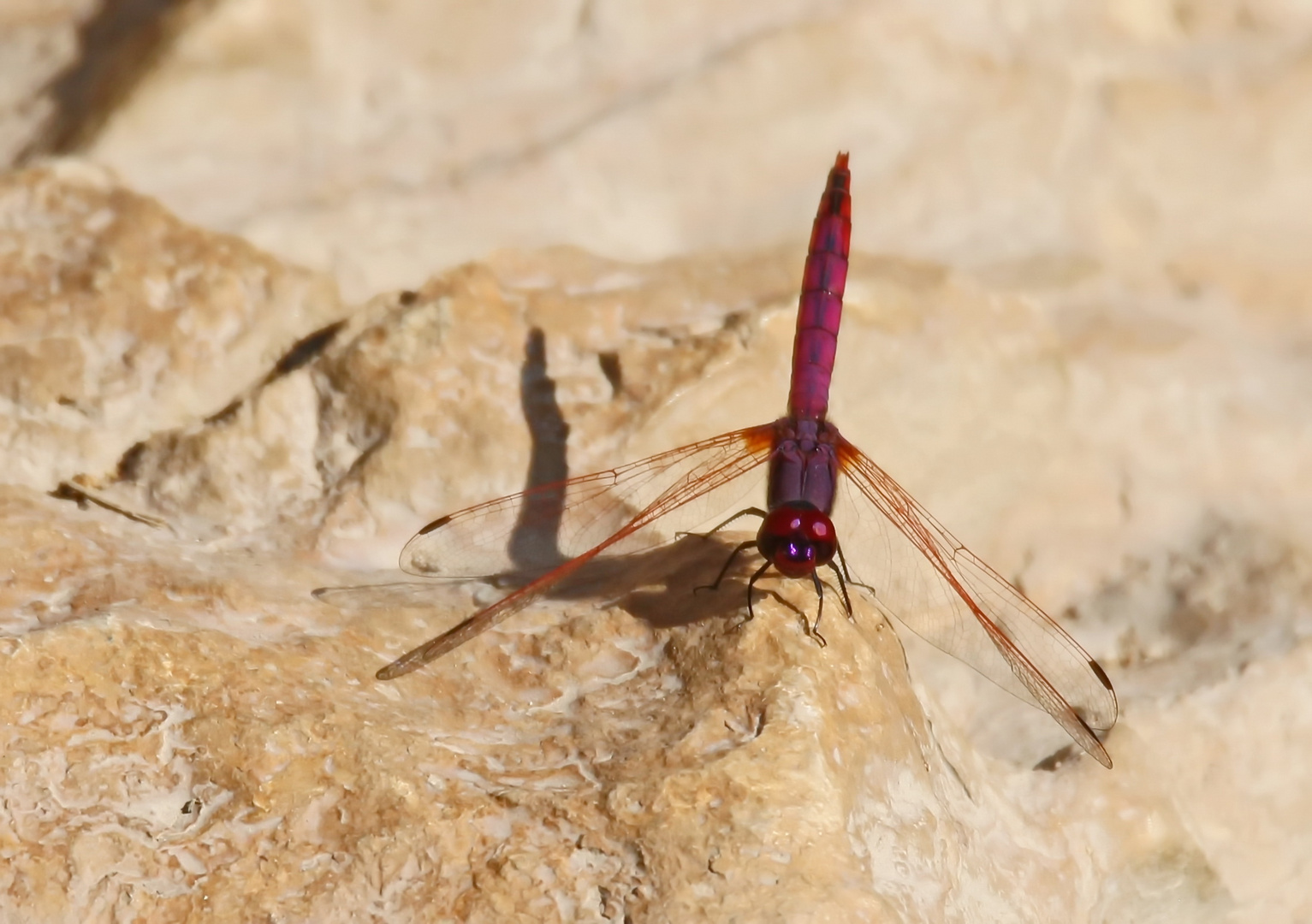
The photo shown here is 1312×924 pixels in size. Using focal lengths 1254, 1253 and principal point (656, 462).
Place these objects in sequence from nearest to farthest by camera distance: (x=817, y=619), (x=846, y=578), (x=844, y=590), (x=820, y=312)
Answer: (x=817, y=619)
(x=844, y=590)
(x=846, y=578)
(x=820, y=312)

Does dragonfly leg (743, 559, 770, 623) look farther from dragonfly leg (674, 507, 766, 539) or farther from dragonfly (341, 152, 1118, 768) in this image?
dragonfly leg (674, 507, 766, 539)

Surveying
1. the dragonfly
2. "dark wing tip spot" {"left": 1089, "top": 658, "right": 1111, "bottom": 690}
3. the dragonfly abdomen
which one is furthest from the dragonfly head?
"dark wing tip spot" {"left": 1089, "top": 658, "right": 1111, "bottom": 690}

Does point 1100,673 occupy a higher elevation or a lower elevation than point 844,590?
lower

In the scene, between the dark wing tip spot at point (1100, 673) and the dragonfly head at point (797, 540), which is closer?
the dragonfly head at point (797, 540)

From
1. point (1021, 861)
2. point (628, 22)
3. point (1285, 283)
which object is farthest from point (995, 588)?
Answer: point (628, 22)

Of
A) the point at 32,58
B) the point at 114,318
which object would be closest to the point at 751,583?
the point at 114,318

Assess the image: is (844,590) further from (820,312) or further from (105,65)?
(105,65)

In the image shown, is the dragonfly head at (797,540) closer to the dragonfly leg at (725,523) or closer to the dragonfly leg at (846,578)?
the dragonfly leg at (846,578)

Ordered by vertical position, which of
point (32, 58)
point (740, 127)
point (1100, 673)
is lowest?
point (1100, 673)

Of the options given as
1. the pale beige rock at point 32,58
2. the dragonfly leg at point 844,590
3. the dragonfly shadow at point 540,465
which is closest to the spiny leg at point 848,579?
the dragonfly leg at point 844,590
